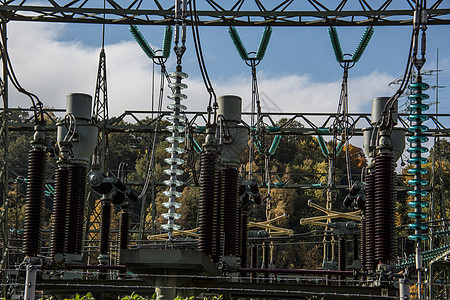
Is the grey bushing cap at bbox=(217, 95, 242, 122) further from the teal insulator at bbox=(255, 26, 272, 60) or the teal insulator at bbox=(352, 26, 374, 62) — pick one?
the teal insulator at bbox=(352, 26, 374, 62)

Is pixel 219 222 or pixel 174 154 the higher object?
pixel 174 154

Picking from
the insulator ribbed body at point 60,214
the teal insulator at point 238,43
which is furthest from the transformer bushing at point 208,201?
the teal insulator at point 238,43

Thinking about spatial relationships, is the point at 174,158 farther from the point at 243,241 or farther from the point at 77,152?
the point at 243,241

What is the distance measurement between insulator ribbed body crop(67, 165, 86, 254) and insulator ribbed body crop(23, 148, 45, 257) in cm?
139

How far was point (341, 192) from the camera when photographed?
59469mm

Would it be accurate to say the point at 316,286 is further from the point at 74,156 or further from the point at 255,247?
the point at 255,247

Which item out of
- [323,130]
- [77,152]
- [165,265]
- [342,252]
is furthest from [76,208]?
[323,130]

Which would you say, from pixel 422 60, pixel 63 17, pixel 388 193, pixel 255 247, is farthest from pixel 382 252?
pixel 63 17

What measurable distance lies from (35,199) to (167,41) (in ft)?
33.9

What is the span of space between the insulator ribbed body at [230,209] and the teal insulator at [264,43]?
747cm

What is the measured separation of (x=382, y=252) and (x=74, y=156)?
755 cm

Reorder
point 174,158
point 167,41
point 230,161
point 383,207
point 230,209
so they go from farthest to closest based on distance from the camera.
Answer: point 167,41, point 230,161, point 230,209, point 383,207, point 174,158

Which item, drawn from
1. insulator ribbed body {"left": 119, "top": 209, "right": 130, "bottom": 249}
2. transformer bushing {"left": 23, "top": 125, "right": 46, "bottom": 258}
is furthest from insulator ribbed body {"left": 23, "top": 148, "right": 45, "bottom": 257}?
A: insulator ribbed body {"left": 119, "top": 209, "right": 130, "bottom": 249}

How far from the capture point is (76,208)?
15.6m
